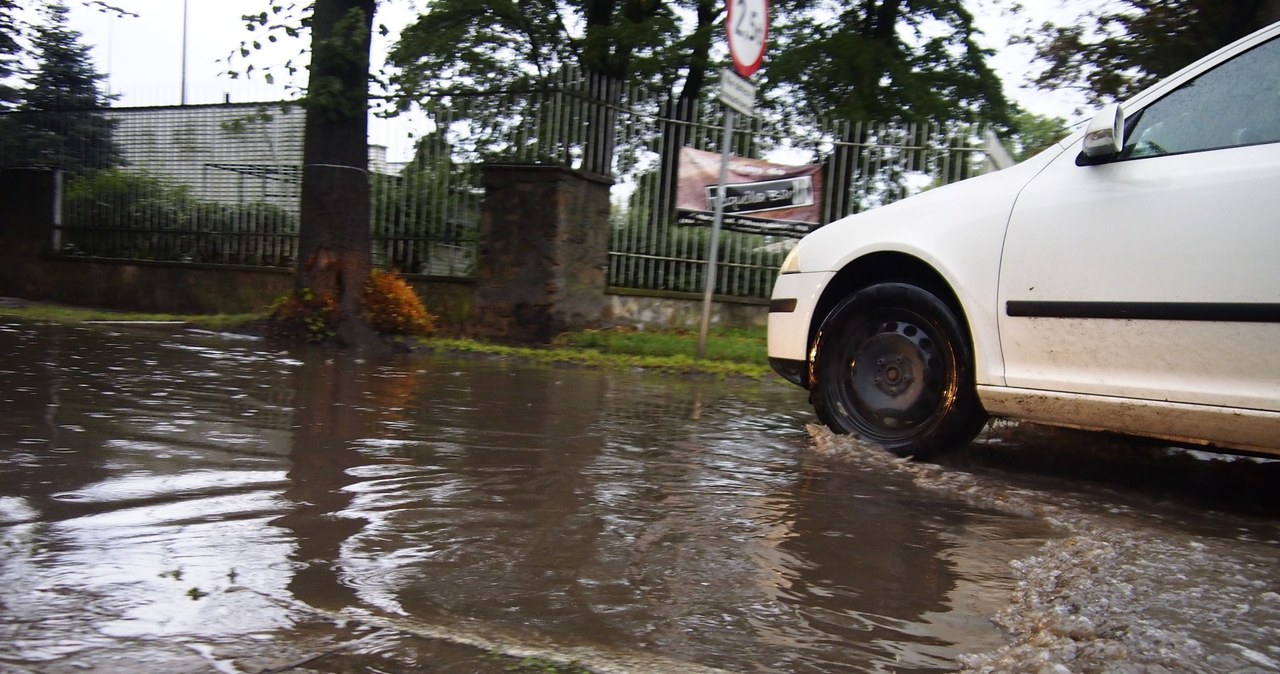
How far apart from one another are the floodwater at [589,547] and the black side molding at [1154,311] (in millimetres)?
703

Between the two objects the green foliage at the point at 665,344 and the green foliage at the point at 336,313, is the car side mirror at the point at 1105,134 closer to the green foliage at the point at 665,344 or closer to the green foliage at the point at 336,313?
the green foliage at the point at 665,344

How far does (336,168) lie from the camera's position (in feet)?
29.0

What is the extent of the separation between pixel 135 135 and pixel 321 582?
47.0ft

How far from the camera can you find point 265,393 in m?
5.56

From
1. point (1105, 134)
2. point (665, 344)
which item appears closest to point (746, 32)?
point (665, 344)

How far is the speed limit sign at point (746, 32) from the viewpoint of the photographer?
7727mm

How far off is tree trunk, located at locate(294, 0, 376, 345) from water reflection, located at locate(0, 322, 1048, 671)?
144 inches

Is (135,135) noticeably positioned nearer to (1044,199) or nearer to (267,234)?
(267,234)

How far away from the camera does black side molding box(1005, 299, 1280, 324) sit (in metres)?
3.40

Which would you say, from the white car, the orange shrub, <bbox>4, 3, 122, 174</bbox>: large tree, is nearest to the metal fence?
the orange shrub

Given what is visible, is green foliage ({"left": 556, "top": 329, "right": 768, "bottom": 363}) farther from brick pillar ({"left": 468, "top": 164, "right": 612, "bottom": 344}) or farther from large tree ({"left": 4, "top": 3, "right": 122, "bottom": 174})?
large tree ({"left": 4, "top": 3, "right": 122, "bottom": 174})

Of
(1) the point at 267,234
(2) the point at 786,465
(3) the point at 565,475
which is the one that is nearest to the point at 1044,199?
(2) the point at 786,465

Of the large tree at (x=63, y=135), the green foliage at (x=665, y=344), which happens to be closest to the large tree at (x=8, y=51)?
the large tree at (x=63, y=135)

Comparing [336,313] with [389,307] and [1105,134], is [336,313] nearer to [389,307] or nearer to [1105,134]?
[389,307]
